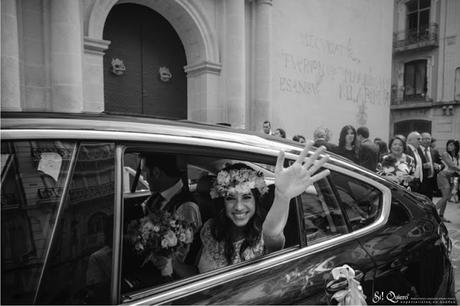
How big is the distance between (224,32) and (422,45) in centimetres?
2065

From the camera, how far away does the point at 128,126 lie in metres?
1.43

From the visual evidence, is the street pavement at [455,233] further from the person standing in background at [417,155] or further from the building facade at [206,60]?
the building facade at [206,60]

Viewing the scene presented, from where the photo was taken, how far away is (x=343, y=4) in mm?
13711

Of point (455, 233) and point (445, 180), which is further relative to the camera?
point (445, 180)

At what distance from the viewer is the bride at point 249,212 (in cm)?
162

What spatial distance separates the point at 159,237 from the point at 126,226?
0.17 m

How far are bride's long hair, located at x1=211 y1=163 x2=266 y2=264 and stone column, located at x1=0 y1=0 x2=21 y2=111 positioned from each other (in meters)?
5.08

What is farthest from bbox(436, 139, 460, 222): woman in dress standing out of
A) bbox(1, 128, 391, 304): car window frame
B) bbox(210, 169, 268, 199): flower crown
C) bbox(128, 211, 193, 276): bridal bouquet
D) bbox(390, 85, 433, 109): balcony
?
bbox(390, 85, 433, 109): balcony

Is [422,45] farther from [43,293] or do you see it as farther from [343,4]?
[43,293]

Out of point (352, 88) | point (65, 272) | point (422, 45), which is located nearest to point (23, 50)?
point (65, 272)

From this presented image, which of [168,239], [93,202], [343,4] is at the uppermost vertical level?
[343,4]

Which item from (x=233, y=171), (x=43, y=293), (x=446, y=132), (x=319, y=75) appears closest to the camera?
(x=43, y=293)

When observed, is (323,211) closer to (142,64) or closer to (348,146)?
(348,146)

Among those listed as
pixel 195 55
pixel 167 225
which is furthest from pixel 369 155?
pixel 195 55
